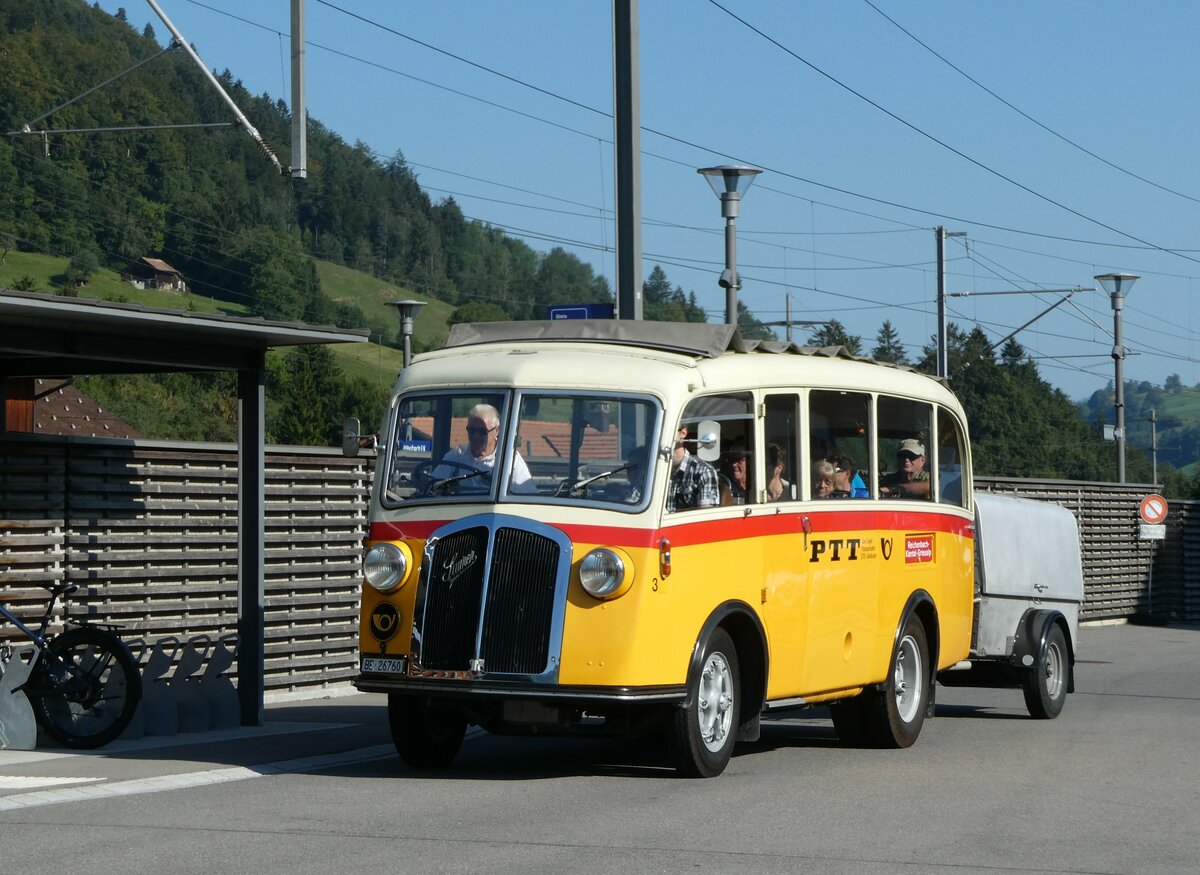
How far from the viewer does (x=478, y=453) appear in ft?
36.5

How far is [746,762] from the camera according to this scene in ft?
40.4

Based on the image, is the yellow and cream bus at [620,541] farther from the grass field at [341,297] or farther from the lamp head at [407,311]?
the grass field at [341,297]

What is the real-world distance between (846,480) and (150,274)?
95.2 metres

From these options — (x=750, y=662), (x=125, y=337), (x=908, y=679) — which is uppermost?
(x=125, y=337)

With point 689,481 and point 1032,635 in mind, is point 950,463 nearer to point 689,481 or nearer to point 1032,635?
point 1032,635

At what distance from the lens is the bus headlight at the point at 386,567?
10.8 m

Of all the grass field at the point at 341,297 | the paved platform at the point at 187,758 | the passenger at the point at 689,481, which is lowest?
the paved platform at the point at 187,758

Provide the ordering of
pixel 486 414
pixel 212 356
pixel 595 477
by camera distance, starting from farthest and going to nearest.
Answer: pixel 212 356, pixel 486 414, pixel 595 477

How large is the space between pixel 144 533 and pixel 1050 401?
132452 mm

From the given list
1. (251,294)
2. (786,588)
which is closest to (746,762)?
(786,588)

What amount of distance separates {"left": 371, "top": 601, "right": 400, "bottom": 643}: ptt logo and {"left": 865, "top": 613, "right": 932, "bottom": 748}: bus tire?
13.1 ft

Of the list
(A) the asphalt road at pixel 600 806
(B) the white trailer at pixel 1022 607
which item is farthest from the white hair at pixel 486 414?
(B) the white trailer at pixel 1022 607

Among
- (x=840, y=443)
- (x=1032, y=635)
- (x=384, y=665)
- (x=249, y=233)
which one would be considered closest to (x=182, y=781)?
(x=384, y=665)

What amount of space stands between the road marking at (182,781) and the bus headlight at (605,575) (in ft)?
7.85
